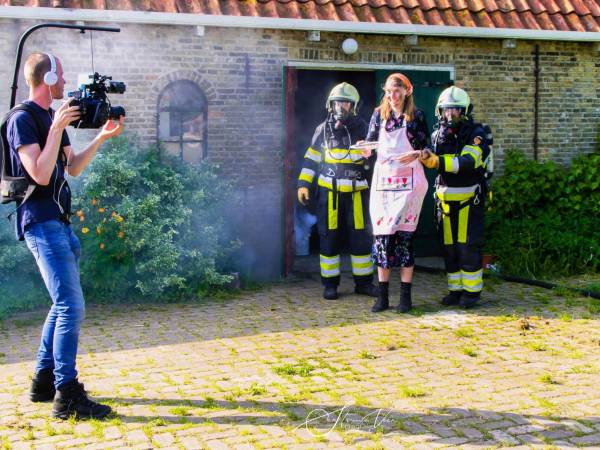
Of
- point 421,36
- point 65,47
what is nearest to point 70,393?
point 65,47

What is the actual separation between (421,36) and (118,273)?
476 cm

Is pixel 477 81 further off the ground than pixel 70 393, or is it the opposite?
pixel 477 81

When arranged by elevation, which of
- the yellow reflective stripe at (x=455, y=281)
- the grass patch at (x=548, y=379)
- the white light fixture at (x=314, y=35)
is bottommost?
the grass patch at (x=548, y=379)

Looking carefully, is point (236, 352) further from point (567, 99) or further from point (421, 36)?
point (567, 99)

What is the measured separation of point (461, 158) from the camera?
7.54 m

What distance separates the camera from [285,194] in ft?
31.3

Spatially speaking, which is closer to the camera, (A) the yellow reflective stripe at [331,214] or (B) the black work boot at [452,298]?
(B) the black work boot at [452,298]

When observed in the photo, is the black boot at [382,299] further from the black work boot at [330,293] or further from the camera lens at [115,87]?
the camera lens at [115,87]

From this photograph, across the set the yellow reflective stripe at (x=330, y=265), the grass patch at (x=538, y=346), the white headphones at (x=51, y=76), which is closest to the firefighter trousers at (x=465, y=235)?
the yellow reflective stripe at (x=330, y=265)

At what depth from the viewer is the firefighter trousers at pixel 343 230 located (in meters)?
8.32

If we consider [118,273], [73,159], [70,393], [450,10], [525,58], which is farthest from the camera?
[525,58]

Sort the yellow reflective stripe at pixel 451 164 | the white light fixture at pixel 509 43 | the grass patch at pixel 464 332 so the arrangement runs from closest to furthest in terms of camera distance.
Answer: the grass patch at pixel 464 332, the yellow reflective stripe at pixel 451 164, the white light fixture at pixel 509 43

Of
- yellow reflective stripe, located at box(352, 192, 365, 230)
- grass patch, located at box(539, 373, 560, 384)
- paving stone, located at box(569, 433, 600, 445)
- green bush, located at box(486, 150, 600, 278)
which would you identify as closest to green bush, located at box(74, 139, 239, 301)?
yellow reflective stripe, located at box(352, 192, 365, 230)

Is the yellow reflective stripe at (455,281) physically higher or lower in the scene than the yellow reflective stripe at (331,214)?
lower
